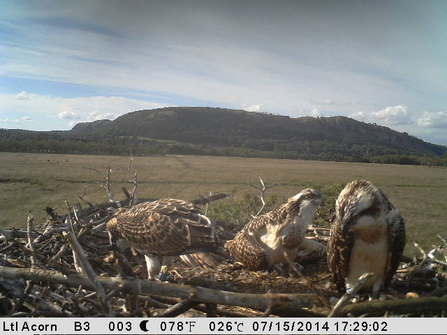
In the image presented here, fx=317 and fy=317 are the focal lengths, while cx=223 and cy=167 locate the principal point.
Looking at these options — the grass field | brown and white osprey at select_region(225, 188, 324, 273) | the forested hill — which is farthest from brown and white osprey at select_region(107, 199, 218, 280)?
the forested hill

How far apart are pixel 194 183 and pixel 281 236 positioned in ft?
120

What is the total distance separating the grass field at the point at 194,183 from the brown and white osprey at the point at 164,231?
22.6 meters

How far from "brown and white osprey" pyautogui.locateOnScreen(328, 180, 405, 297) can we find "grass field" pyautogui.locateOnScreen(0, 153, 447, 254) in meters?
23.3

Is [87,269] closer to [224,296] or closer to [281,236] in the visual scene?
[224,296]

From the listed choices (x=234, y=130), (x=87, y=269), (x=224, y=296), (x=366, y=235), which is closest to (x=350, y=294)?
(x=224, y=296)

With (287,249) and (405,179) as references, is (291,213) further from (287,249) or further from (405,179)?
(405,179)

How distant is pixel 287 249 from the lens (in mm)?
5066

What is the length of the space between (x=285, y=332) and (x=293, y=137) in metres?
125

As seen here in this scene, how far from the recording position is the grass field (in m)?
32.5

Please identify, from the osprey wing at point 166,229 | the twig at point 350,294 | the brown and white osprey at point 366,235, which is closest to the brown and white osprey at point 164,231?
the osprey wing at point 166,229

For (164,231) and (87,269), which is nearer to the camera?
(87,269)

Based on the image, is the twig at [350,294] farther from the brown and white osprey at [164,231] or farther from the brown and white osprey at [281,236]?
the brown and white osprey at [164,231]

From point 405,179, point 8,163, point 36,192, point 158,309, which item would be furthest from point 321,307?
point 8,163

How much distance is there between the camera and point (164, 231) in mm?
4887
